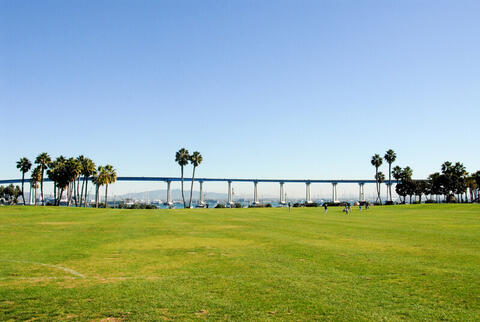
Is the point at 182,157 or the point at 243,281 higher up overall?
the point at 182,157

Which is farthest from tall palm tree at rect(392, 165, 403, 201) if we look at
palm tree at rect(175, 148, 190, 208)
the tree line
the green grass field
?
the green grass field

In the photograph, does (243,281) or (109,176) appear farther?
(109,176)

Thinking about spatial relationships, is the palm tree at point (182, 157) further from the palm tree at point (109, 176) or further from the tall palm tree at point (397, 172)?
the tall palm tree at point (397, 172)

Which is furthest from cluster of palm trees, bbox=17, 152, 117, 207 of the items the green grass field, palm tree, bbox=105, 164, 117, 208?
the green grass field

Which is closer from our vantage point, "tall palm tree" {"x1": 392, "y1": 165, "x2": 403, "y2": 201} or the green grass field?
the green grass field

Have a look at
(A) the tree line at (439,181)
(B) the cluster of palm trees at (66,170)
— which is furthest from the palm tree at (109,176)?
(A) the tree line at (439,181)

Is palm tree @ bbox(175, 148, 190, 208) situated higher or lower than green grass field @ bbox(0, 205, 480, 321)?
higher

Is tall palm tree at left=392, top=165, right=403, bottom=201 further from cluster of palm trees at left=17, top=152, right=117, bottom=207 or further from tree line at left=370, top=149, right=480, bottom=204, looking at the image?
cluster of palm trees at left=17, top=152, right=117, bottom=207

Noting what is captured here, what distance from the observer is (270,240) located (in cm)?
2230

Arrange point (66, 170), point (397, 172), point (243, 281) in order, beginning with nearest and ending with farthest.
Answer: point (243, 281) → point (66, 170) → point (397, 172)

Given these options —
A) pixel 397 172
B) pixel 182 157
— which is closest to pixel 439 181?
pixel 397 172

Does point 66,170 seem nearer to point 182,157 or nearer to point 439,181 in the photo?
point 182,157

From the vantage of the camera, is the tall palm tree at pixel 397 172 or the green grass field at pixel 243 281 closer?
the green grass field at pixel 243 281

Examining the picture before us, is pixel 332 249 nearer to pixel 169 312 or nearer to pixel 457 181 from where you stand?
pixel 169 312
